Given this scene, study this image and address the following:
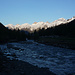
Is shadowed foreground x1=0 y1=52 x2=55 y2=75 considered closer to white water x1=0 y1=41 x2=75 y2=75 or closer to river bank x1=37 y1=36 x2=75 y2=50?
white water x1=0 y1=41 x2=75 y2=75

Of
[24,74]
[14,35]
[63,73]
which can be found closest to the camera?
[24,74]

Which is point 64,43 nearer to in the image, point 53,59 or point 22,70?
point 53,59

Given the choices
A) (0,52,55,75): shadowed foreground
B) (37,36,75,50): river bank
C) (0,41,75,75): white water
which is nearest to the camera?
(0,52,55,75): shadowed foreground

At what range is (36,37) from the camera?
12594 cm

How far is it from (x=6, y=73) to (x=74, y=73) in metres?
8.54

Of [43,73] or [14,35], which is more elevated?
[14,35]

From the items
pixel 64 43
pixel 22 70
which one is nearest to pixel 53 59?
pixel 22 70

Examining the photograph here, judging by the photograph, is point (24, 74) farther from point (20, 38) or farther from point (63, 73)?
point (20, 38)

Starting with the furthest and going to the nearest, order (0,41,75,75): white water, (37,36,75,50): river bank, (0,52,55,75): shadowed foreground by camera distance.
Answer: (37,36,75,50): river bank, (0,41,75,75): white water, (0,52,55,75): shadowed foreground

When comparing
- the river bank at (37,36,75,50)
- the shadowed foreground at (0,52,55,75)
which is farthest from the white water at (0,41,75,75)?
the river bank at (37,36,75,50)

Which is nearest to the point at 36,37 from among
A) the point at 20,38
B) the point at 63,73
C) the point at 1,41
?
the point at 20,38

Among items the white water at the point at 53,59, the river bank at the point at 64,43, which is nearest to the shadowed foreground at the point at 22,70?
the white water at the point at 53,59

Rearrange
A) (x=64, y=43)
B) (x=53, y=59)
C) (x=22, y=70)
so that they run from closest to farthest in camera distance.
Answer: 1. (x=22, y=70)
2. (x=53, y=59)
3. (x=64, y=43)

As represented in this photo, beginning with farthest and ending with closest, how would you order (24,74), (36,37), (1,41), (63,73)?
(36,37), (1,41), (63,73), (24,74)
